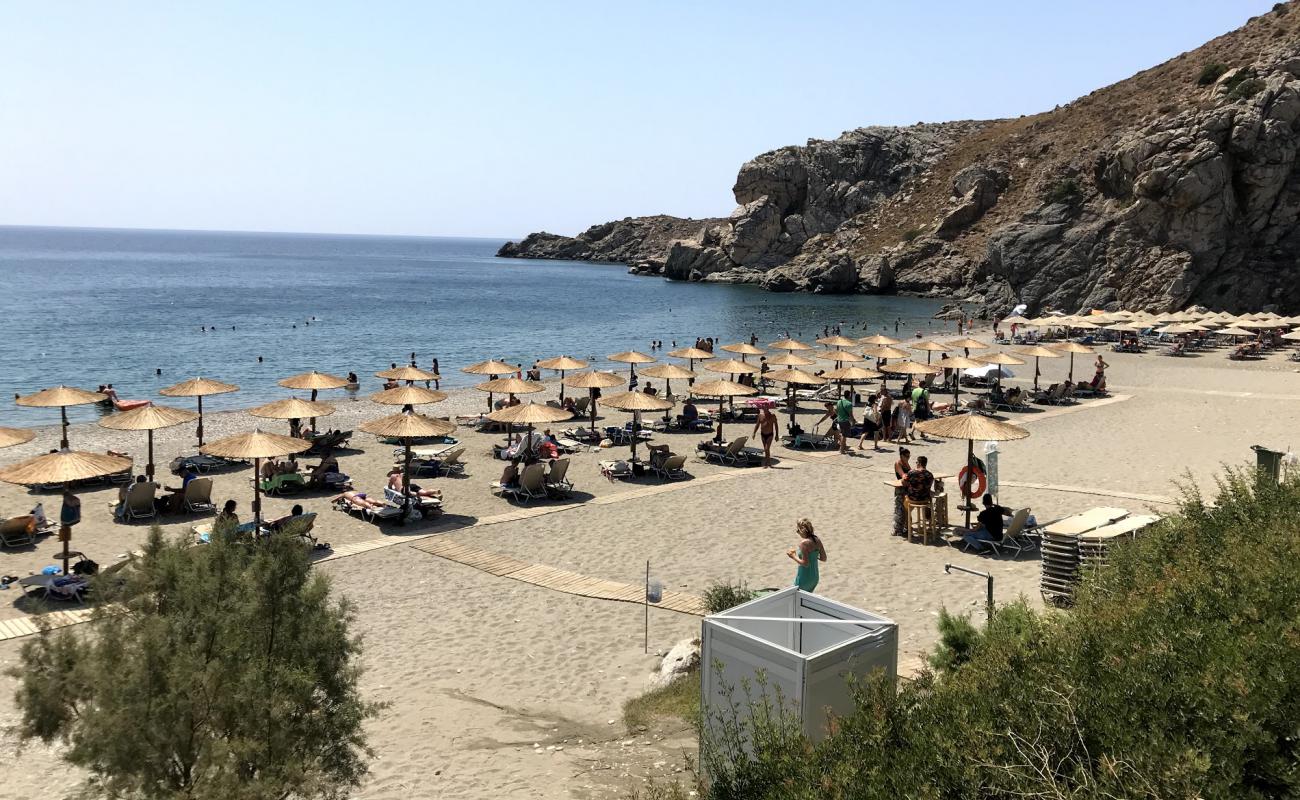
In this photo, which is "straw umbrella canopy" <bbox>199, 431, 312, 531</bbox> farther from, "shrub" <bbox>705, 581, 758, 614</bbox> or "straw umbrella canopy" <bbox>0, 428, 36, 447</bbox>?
"shrub" <bbox>705, 581, 758, 614</bbox>

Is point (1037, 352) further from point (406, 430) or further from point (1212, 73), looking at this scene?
point (1212, 73)

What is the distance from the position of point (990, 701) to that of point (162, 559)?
17.4 ft

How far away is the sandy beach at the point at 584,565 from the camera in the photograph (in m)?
8.20

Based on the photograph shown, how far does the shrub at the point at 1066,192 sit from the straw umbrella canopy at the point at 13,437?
71186 millimetres

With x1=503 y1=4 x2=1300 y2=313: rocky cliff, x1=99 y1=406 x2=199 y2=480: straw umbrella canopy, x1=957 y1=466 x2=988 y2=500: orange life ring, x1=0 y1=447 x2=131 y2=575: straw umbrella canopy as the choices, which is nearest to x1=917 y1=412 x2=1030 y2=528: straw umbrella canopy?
x1=957 y1=466 x2=988 y2=500: orange life ring

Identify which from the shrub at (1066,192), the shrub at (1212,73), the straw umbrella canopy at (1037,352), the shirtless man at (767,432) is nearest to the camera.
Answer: the shirtless man at (767,432)

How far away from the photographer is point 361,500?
16281 mm

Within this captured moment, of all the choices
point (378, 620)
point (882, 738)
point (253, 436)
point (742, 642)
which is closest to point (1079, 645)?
point (882, 738)

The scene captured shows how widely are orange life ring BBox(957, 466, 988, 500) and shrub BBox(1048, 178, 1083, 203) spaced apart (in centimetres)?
6356

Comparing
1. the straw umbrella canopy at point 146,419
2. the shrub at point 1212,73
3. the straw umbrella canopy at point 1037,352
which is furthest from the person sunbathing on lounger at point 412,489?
the shrub at point 1212,73

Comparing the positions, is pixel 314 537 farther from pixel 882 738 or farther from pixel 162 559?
pixel 882 738

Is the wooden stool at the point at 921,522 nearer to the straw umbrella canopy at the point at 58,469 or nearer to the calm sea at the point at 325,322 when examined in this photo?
the straw umbrella canopy at the point at 58,469

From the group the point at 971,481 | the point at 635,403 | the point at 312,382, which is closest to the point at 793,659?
the point at 971,481

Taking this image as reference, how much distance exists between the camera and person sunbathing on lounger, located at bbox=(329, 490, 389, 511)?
16.0 metres
